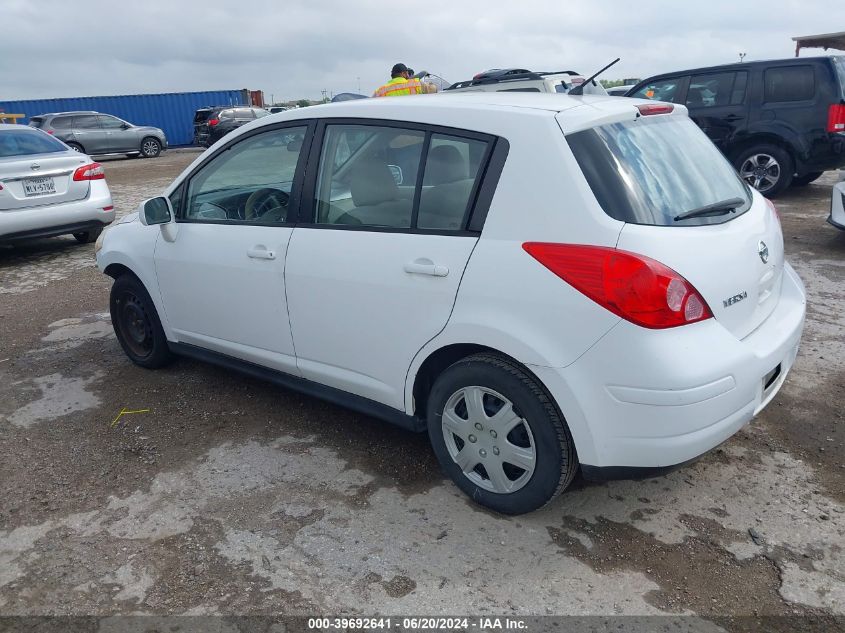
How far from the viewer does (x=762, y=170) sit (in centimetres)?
968

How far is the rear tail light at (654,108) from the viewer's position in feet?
10.1

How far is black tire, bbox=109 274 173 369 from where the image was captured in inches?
182

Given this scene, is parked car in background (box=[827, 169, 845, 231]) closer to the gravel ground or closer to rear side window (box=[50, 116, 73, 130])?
the gravel ground

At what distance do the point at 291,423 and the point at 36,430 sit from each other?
1.47m

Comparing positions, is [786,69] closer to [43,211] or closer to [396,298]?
[396,298]

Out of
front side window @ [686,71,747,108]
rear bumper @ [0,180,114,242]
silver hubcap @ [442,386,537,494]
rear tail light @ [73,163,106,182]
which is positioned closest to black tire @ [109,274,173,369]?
silver hubcap @ [442,386,537,494]

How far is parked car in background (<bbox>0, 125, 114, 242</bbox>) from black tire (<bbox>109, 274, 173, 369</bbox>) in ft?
12.8

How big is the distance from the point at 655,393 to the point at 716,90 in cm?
880

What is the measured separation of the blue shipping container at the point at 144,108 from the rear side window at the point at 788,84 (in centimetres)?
2904

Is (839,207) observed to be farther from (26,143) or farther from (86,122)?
(86,122)

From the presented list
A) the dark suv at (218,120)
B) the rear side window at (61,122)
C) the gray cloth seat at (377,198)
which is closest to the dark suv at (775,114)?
the gray cloth seat at (377,198)

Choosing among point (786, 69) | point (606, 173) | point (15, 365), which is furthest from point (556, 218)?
point (786, 69)

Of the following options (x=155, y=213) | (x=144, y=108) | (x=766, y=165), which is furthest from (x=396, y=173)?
(x=144, y=108)

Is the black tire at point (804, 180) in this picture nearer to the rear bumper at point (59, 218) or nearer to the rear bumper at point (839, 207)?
the rear bumper at point (839, 207)
